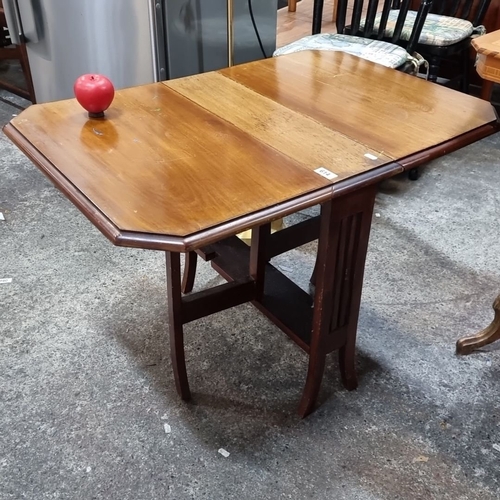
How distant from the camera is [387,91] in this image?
159 cm

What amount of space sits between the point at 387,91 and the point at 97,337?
44.7 inches

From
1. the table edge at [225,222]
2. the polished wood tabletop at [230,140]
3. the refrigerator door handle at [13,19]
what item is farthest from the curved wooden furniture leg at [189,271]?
the refrigerator door handle at [13,19]

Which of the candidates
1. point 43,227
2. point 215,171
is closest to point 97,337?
point 43,227

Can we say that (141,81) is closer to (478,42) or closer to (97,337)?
(97,337)

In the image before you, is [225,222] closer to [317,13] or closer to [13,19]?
[317,13]

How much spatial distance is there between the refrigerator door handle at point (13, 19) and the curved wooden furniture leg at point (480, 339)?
2.57 metres

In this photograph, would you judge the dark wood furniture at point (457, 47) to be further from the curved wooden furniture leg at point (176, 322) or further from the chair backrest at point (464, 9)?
the curved wooden furniture leg at point (176, 322)

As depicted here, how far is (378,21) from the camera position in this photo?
2.94 meters

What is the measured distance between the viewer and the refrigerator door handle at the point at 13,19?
2.93 metres

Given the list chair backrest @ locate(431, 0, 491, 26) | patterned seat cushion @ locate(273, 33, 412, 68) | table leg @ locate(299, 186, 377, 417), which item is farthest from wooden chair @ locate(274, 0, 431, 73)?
table leg @ locate(299, 186, 377, 417)

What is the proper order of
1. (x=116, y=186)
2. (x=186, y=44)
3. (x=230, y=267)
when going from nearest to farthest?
(x=116, y=186) → (x=230, y=267) → (x=186, y=44)

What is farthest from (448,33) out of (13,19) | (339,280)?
(13,19)

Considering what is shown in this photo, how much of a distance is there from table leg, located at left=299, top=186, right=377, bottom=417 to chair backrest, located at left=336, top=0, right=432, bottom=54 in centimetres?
160

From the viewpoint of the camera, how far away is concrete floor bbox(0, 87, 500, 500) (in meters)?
1.43
